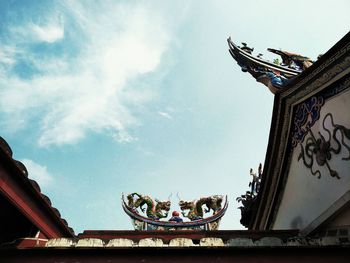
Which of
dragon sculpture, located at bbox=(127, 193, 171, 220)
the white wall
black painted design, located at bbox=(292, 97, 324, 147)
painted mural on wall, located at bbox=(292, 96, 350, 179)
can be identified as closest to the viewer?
the white wall

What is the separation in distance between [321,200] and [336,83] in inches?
81.1

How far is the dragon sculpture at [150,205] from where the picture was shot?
8539mm

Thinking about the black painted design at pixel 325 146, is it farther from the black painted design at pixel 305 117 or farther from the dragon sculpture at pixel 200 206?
the dragon sculpture at pixel 200 206

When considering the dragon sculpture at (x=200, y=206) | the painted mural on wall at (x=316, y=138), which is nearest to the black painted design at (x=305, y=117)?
the painted mural on wall at (x=316, y=138)

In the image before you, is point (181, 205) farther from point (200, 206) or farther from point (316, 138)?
point (316, 138)

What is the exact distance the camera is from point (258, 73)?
8797 millimetres

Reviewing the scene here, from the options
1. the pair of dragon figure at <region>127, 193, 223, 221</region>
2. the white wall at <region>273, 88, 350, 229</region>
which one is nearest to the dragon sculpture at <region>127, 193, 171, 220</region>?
the pair of dragon figure at <region>127, 193, 223, 221</region>

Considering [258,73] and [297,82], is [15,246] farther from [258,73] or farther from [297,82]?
[258,73]

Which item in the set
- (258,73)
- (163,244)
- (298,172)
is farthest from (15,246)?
(258,73)

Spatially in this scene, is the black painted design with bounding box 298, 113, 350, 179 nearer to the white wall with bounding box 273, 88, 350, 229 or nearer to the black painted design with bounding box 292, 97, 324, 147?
the white wall with bounding box 273, 88, 350, 229

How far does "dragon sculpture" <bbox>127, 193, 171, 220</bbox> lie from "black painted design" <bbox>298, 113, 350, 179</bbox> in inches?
147

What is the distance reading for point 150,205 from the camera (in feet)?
28.5

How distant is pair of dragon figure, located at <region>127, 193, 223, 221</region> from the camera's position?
856cm

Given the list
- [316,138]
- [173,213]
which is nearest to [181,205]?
[173,213]
